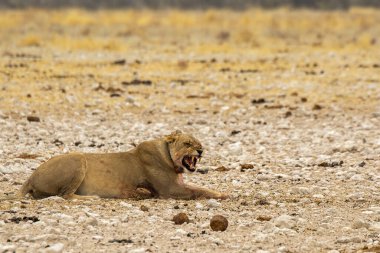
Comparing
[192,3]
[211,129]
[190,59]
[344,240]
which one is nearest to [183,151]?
[344,240]

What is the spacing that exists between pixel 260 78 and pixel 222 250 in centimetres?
1752

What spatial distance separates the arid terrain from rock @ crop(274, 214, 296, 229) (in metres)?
0.02

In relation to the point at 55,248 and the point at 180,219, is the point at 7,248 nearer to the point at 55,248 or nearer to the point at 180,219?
the point at 55,248

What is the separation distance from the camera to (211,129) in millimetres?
18500

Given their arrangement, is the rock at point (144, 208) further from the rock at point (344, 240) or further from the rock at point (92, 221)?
the rock at point (344, 240)

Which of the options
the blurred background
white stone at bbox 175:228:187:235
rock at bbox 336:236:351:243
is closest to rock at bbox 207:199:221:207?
white stone at bbox 175:228:187:235

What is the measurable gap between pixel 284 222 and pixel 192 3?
65813 mm

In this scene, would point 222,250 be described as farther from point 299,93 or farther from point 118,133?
point 299,93

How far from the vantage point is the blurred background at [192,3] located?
230 feet

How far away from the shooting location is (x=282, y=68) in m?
28.6

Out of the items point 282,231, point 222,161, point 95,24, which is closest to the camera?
point 282,231

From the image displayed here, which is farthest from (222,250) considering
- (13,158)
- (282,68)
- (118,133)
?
(282,68)

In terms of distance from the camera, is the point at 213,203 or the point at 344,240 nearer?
the point at 344,240

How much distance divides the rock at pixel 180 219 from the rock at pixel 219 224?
354 mm
